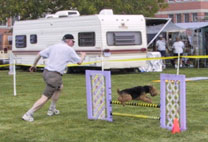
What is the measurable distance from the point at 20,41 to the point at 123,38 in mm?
6231

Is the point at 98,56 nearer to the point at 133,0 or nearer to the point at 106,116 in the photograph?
the point at 106,116

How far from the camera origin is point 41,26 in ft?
90.8

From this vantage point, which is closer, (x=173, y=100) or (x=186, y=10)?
(x=173, y=100)

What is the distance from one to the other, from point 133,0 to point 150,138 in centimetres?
3391

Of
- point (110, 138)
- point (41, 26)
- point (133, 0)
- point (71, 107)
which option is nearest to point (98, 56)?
point (41, 26)

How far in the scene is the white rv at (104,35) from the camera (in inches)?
970

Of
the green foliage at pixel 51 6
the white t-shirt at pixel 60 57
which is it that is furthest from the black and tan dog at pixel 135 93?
the green foliage at pixel 51 6

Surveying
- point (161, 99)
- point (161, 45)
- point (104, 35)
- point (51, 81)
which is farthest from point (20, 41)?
point (161, 99)

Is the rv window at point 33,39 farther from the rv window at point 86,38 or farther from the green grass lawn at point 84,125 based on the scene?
the green grass lawn at point 84,125

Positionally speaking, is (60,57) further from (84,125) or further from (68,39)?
(84,125)

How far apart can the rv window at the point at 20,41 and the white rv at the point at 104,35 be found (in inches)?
59.9

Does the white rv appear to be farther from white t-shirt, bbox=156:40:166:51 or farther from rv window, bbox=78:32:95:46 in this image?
white t-shirt, bbox=156:40:166:51


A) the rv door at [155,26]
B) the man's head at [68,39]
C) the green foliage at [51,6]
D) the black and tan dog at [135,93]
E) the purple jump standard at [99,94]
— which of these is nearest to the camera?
the purple jump standard at [99,94]

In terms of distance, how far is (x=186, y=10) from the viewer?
6944cm
